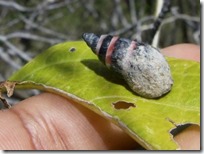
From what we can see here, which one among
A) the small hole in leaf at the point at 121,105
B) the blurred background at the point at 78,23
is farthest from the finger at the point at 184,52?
the blurred background at the point at 78,23

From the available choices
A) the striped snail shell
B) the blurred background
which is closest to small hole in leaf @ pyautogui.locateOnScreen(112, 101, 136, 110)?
the striped snail shell

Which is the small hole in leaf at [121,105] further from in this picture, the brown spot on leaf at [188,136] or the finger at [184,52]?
the finger at [184,52]

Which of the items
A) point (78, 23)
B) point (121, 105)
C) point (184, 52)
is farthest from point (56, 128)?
point (78, 23)

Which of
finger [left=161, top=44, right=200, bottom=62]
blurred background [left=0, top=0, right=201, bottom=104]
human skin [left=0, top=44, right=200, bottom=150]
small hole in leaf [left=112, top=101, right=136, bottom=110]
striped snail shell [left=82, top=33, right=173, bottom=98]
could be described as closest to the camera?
small hole in leaf [left=112, top=101, right=136, bottom=110]

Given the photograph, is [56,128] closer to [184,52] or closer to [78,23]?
[184,52]

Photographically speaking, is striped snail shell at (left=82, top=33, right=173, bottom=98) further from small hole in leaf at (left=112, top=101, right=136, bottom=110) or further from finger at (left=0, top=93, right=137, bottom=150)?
finger at (left=0, top=93, right=137, bottom=150)

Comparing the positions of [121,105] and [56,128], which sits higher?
[121,105]
